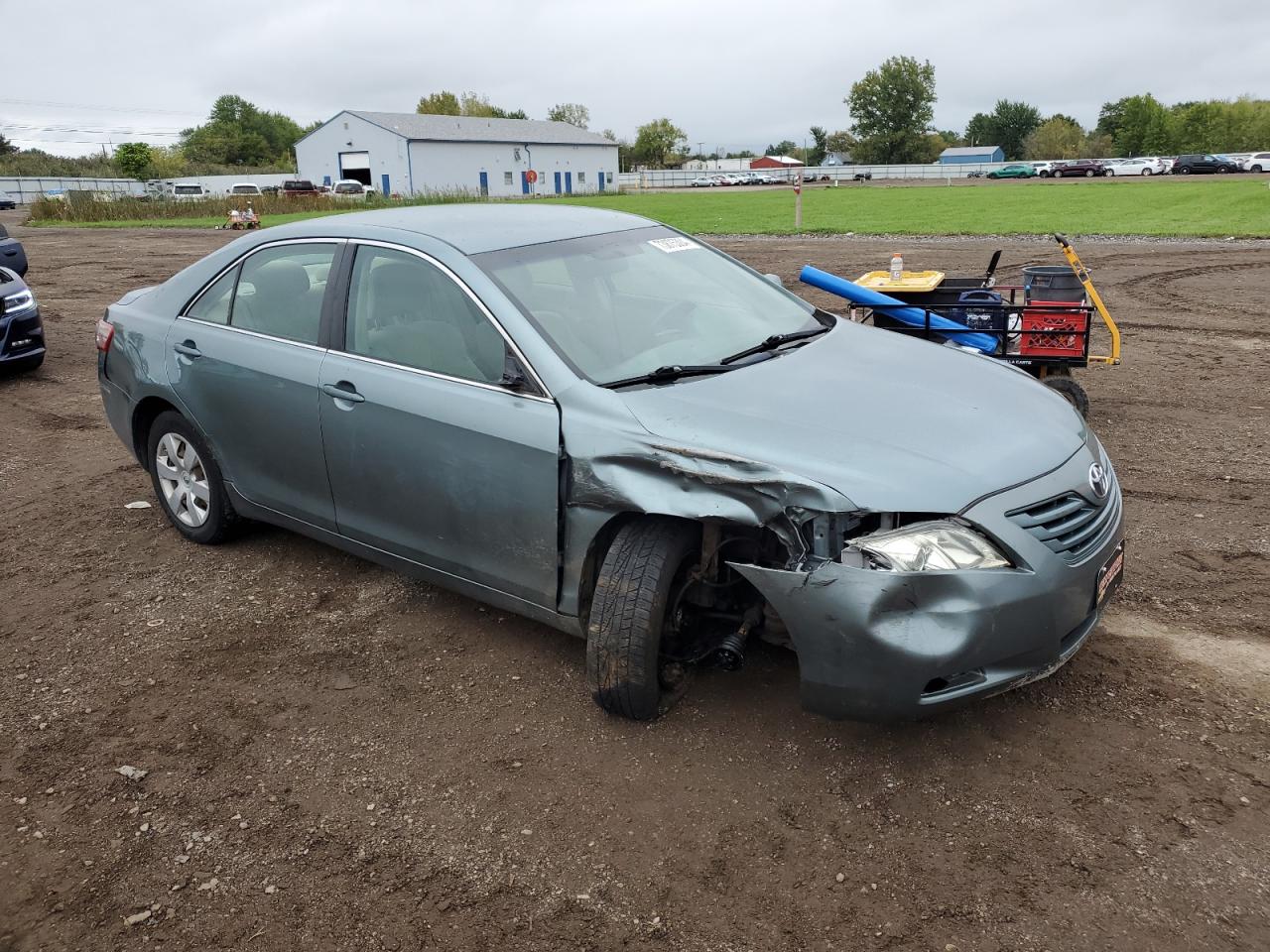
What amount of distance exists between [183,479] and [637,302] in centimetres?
276

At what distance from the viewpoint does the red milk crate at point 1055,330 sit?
23.3ft

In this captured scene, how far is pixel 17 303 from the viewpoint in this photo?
1014 centimetres

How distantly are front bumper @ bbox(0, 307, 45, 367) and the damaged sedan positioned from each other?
6131 millimetres

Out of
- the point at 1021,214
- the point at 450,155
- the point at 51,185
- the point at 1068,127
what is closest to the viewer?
the point at 1021,214

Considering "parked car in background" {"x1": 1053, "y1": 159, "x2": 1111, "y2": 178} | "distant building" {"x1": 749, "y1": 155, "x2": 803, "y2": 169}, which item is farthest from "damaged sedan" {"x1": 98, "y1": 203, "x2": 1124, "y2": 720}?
"distant building" {"x1": 749, "y1": 155, "x2": 803, "y2": 169}

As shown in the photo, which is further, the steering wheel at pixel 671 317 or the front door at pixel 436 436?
the steering wheel at pixel 671 317

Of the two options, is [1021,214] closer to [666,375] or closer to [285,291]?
[285,291]

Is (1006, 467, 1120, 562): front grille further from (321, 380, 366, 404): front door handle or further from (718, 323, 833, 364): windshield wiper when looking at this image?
(321, 380, 366, 404): front door handle

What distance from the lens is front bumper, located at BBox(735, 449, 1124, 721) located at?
9.69 feet

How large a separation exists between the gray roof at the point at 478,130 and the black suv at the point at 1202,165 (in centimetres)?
4443

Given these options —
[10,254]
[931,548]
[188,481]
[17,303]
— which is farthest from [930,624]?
[10,254]

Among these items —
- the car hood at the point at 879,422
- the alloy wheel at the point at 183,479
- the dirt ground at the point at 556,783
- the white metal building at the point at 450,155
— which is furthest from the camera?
the white metal building at the point at 450,155

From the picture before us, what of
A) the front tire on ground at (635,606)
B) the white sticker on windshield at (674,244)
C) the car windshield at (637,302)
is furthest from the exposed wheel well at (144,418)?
the front tire on ground at (635,606)

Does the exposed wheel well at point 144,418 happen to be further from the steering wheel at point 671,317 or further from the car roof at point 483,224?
the steering wheel at point 671,317
